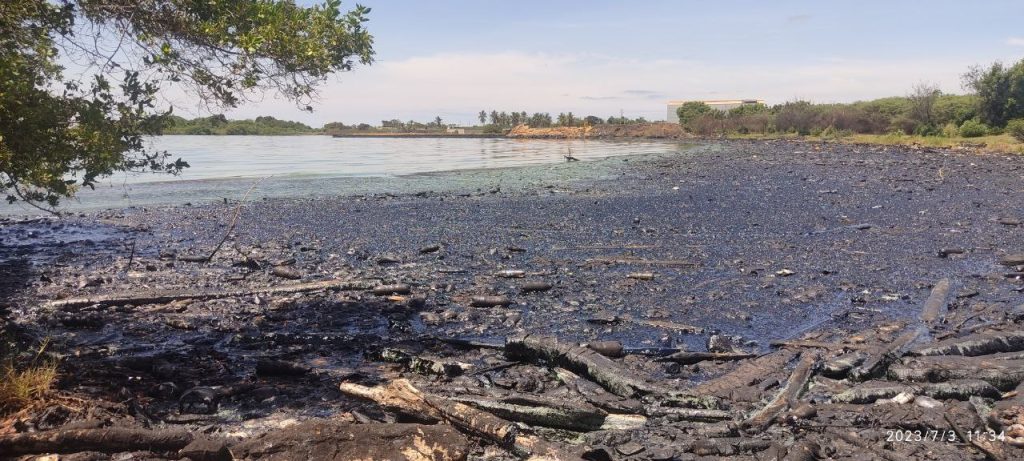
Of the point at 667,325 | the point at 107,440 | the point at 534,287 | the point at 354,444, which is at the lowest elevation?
the point at 667,325

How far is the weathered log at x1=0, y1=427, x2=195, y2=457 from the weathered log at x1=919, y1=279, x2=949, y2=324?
26.4 feet

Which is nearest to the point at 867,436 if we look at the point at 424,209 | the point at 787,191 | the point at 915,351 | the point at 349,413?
the point at 915,351

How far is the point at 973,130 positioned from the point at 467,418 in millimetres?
60295

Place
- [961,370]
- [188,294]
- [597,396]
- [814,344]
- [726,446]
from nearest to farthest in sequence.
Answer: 1. [726,446]
2. [597,396]
3. [961,370]
4. [814,344]
5. [188,294]

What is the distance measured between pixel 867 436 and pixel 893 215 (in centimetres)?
1407

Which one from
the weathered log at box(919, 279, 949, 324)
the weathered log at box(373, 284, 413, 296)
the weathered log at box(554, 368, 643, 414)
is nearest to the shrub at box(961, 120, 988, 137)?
the weathered log at box(919, 279, 949, 324)

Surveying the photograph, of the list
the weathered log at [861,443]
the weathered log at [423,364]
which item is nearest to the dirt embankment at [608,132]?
the weathered log at [423,364]

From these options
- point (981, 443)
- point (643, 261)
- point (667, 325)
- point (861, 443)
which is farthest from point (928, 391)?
point (643, 261)

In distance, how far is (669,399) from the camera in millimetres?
5480

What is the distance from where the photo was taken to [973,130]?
51750mm

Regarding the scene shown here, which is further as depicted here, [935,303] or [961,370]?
[935,303]

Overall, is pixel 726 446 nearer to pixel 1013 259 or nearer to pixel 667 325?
pixel 667 325

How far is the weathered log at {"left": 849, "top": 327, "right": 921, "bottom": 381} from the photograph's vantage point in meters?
5.97

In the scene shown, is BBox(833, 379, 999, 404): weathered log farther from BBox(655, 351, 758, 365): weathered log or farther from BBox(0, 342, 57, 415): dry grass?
BBox(0, 342, 57, 415): dry grass
